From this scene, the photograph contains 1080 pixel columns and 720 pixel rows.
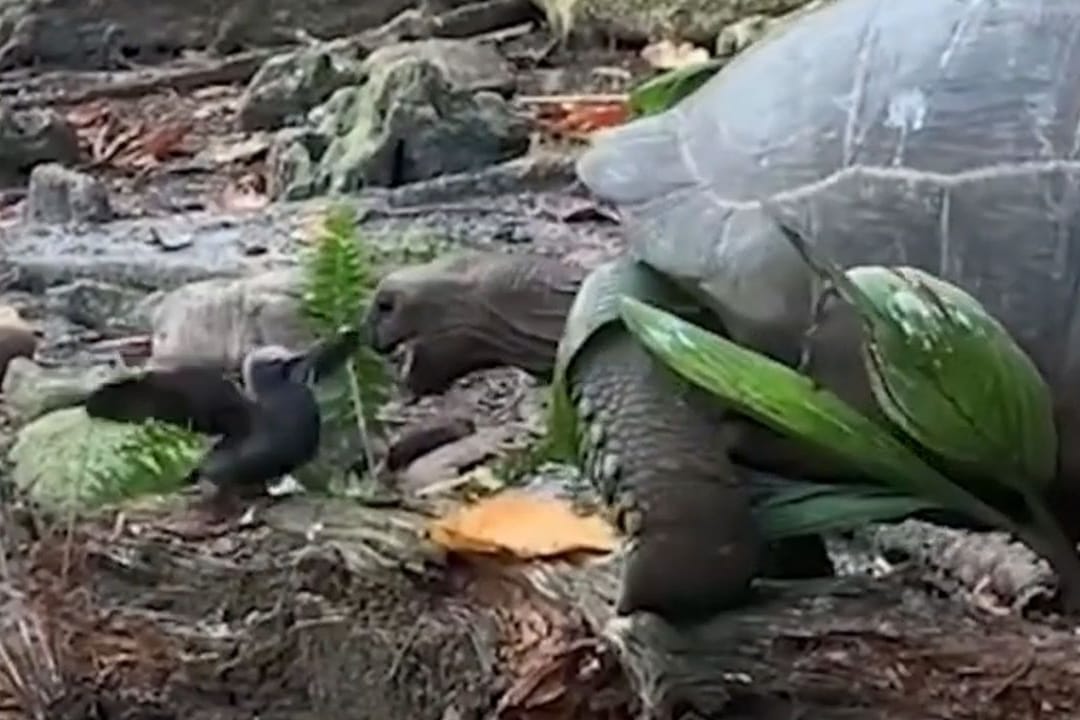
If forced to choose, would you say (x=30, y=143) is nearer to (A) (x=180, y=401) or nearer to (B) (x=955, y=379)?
(A) (x=180, y=401)

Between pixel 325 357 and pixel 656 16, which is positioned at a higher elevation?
pixel 325 357

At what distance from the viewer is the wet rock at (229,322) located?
2.22 meters

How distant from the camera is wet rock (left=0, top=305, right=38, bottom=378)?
2.30 m

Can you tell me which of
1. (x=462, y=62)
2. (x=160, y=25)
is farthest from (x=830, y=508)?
(x=160, y=25)

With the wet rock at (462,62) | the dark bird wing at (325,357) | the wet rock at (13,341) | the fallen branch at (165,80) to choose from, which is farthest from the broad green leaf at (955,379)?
the fallen branch at (165,80)

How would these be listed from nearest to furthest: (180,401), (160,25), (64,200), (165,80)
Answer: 1. (180,401)
2. (64,200)
3. (165,80)
4. (160,25)

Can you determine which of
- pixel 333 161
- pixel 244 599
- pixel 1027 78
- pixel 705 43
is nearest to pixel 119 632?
pixel 244 599

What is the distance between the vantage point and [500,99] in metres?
3.86

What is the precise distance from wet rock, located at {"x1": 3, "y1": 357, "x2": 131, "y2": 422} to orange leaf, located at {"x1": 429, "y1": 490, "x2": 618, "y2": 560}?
0.42 meters

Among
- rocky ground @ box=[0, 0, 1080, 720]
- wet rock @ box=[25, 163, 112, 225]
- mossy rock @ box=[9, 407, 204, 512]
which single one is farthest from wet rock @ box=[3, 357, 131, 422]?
wet rock @ box=[25, 163, 112, 225]

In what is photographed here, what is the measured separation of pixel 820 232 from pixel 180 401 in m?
0.54

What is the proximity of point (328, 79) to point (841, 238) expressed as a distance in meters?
2.72

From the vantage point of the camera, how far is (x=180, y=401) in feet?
5.82

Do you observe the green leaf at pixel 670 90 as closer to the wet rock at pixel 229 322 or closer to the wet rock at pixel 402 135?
the wet rock at pixel 229 322
